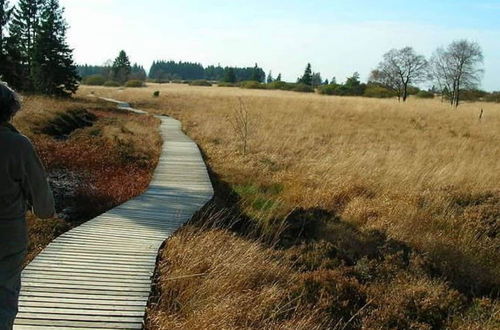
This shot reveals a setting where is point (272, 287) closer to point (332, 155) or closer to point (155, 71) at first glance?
point (332, 155)

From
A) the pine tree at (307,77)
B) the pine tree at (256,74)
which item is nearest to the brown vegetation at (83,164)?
the pine tree at (307,77)

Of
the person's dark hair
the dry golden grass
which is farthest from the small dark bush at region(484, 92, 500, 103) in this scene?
the person's dark hair

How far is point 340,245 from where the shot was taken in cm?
823

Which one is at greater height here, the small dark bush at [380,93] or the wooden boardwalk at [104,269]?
the small dark bush at [380,93]

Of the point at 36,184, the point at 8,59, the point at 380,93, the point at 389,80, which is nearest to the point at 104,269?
the point at 36,184

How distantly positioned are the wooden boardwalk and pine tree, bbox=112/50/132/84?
313ft

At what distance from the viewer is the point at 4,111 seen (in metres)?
2.69

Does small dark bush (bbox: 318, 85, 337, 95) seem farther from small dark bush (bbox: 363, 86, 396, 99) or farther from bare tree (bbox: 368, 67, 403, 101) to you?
bare tree (bbox: 368, 67, 403, 101)

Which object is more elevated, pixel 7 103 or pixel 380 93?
pixel 7 103

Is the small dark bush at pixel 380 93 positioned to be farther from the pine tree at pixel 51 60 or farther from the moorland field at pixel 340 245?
→ the moorland field at pixel 340 245

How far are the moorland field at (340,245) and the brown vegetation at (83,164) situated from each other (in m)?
1.87

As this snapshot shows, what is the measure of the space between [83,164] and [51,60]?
102 ft

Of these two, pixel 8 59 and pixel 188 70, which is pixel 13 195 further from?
pixel 188 70

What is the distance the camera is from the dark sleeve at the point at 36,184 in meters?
2.77
